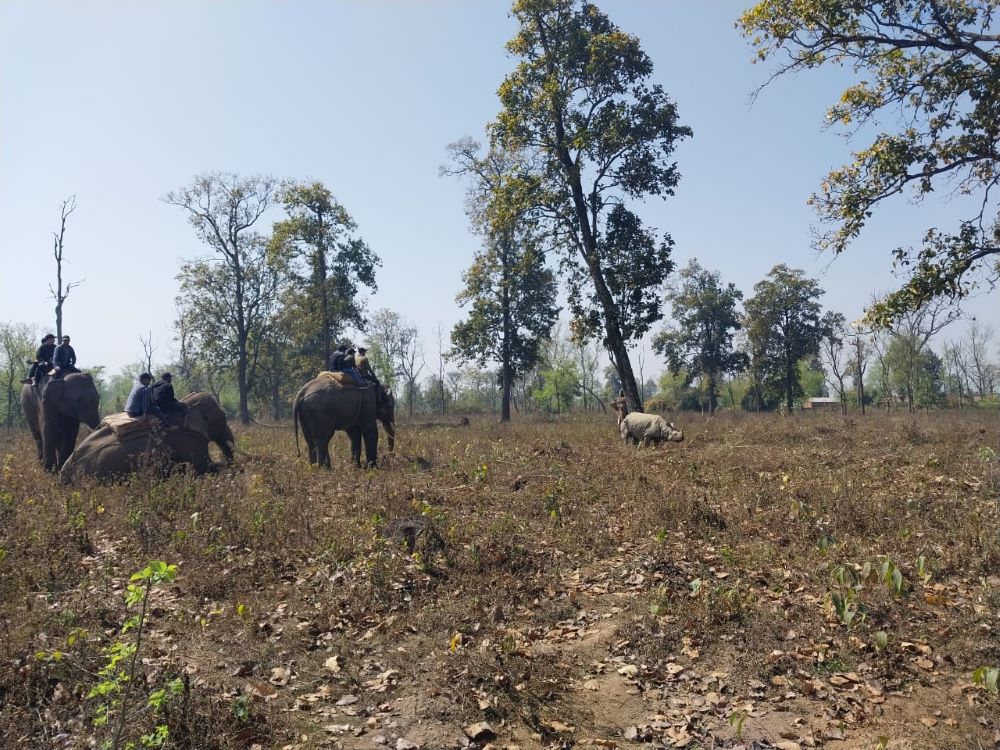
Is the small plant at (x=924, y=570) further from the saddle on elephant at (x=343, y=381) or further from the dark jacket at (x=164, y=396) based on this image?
the dark jacket at (x=164, y=396)

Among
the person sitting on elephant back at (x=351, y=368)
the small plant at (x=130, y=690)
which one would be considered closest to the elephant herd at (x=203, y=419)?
the person sitting on elephant back at (x=351, y=368)

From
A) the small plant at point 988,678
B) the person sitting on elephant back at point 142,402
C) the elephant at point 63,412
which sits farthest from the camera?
the elephant at point 63,412

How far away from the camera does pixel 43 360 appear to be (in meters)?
17.0

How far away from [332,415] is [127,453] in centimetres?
419

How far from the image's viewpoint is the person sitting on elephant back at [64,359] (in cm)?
1658

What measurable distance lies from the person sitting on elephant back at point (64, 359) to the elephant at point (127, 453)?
3.73 m

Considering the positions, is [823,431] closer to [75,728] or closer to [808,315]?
[75,728]

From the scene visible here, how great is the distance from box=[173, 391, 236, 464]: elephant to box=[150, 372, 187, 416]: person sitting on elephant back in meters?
0.59

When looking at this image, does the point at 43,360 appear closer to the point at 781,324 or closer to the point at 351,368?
the point at 351,368

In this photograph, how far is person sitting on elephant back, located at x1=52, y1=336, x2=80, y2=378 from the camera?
54.4 feet

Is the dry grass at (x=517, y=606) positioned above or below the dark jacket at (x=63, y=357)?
below

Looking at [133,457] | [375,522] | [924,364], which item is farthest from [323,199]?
[924,364]

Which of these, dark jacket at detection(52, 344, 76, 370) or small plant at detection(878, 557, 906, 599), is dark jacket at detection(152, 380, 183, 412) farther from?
small plant at detection(878, 557, 906, 599)

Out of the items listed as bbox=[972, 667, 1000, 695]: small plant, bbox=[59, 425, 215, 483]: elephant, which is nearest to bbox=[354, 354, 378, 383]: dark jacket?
bbox=[59, 425, 215, 483]: elephant
